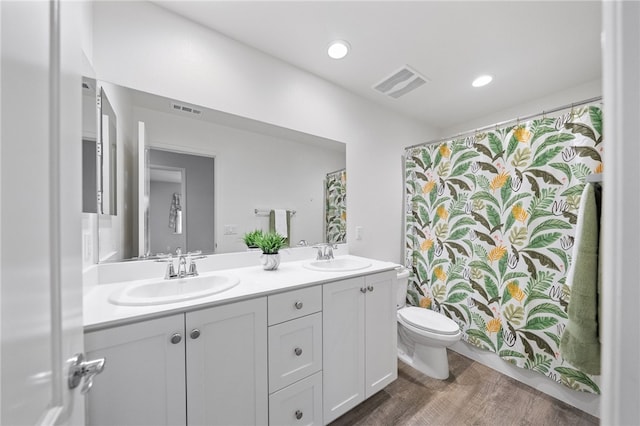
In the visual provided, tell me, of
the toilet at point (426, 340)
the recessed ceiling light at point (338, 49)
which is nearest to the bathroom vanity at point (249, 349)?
the toilet at point (426, 340)

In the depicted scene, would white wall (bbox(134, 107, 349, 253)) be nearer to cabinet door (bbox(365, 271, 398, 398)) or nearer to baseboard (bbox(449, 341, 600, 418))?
cabinet door (bbox(365, 271, 398, 398))

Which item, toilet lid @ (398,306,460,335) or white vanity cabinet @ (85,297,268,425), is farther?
toilet lid @ (398,306,460,335)

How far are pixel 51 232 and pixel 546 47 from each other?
8.43ft

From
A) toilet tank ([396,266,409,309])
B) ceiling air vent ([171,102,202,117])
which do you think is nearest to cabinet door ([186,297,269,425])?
ceiling air vent ([171,102,202,117])

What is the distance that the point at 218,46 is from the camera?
1445 millimetres

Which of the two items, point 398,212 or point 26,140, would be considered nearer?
point 26,140

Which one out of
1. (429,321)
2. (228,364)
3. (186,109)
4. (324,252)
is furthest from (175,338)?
(429,321)

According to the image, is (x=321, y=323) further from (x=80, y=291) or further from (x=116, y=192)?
(x=116, y=192)

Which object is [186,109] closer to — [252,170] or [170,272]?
[252,170]

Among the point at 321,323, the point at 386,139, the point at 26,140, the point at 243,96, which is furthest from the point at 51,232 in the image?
the point at 386,139

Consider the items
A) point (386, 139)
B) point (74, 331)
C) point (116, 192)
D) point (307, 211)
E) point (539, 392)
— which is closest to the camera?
point (74, 331)

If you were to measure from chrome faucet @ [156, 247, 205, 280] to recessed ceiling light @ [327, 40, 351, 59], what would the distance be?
1.62 meters

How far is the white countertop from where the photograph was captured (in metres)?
0.80

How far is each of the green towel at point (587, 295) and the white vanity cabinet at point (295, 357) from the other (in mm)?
1099
